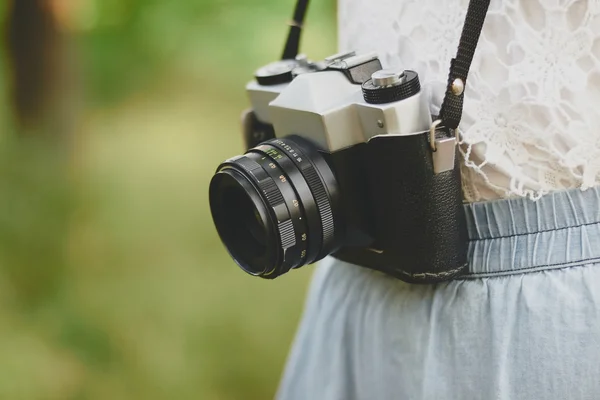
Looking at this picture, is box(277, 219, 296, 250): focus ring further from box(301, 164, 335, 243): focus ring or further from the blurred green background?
the blurred green background

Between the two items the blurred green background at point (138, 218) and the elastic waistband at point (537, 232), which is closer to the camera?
the elastic waistband at point (537, 232)

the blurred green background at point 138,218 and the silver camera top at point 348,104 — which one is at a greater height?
the silver camera top at point 348,104

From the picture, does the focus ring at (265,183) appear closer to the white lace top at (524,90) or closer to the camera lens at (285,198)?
the camera lens at (285,198)

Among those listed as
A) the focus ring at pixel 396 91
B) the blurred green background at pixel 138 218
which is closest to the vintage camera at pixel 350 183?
the focus ring at pixel 396 91

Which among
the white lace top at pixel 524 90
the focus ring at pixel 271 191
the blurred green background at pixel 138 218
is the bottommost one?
the blurred green background at pixel 138 218

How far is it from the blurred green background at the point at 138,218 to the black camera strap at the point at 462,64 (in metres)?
0.82

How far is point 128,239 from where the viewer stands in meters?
1.29

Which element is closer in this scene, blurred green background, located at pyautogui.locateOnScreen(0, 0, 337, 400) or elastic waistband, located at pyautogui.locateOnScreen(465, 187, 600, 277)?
elastic waistband, located at pyautogui.locateOnScreen(465, 187, 600, 277)

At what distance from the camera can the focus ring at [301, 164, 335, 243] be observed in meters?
0.45

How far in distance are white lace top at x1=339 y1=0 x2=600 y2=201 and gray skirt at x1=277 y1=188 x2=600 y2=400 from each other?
2 centimetres

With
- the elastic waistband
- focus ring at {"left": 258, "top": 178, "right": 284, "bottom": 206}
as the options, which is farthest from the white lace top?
focus ring at {"left": 258, "top": 178, "right": 284, "bottom": 206}

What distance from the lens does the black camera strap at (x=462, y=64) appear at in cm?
38

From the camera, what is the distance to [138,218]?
130 centimetres

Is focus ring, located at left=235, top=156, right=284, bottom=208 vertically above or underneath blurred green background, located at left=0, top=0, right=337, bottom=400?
above
